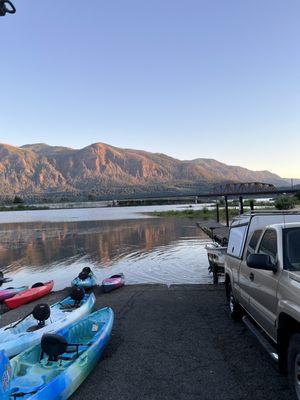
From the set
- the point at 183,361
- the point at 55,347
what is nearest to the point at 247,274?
the point at 183,361

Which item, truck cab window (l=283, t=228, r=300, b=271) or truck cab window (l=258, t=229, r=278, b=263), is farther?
truck cab window (l=258, t=229, r=278, b=263)

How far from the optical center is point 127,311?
12.8m

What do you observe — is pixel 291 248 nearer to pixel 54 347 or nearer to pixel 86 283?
pixel 54 347

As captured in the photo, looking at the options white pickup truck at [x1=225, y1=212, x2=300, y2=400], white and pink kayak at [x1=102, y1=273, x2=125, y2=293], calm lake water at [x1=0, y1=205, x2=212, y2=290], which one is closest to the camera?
white pickup truck at [x1=225, y1=212, x2=300, y2=400]

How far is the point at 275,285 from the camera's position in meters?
5.84

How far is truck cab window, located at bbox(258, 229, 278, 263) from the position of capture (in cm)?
624

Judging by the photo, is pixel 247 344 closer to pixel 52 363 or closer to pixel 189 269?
pixel 52 363

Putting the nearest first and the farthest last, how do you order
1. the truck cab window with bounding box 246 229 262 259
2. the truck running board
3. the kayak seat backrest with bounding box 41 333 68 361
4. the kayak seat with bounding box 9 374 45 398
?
the truck running board, the kayak seat with bounding box 9 374 45 398, the kayak seat backrest with bounding box 41 333 68 361, the truck cab window with bounding box 246 229 262 259

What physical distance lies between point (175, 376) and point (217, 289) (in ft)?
28.5

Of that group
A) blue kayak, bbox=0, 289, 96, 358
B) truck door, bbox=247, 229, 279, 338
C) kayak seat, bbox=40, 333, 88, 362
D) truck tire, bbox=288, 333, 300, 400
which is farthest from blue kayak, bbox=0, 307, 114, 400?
truck tire, bbox=288, 333, 300, 400

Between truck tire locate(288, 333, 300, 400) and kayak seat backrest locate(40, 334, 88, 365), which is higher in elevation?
truck tire locate(288, 333, 300, 400)

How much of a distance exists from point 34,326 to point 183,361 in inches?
181

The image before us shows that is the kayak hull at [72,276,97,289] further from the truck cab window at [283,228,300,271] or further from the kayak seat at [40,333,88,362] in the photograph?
the truck cab window at [283,228,300,271]

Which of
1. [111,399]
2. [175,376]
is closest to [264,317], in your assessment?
[175,376]
